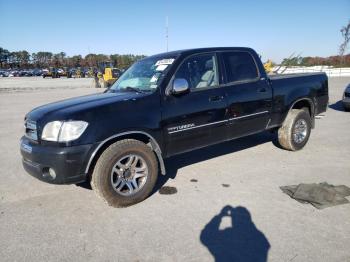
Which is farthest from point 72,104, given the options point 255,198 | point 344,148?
point 344,148

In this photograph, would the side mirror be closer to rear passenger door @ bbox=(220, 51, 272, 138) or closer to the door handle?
the door handle

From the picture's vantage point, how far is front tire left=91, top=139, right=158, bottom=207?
362cm

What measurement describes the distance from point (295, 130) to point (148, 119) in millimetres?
3369

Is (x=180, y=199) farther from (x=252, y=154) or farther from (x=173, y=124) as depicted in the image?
(x=252, y=154)

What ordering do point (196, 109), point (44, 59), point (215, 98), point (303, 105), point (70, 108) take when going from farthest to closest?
point (44, 59)
point (303, 105)
point (215, 98)
point (196, 109)
point (70, 108)

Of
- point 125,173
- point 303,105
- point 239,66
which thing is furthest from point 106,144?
point 303,105

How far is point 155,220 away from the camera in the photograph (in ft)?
11.5

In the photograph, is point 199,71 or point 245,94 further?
point 245,94

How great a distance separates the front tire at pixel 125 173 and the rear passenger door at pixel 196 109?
1.34 feet

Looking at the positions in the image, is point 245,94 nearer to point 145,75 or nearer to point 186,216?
A: point 145,75

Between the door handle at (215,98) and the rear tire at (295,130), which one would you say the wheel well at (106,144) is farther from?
the rear tire at (295,130)

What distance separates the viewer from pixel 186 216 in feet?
11.6

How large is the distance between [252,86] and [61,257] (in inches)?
148

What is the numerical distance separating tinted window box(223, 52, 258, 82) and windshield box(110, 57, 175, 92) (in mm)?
1016
